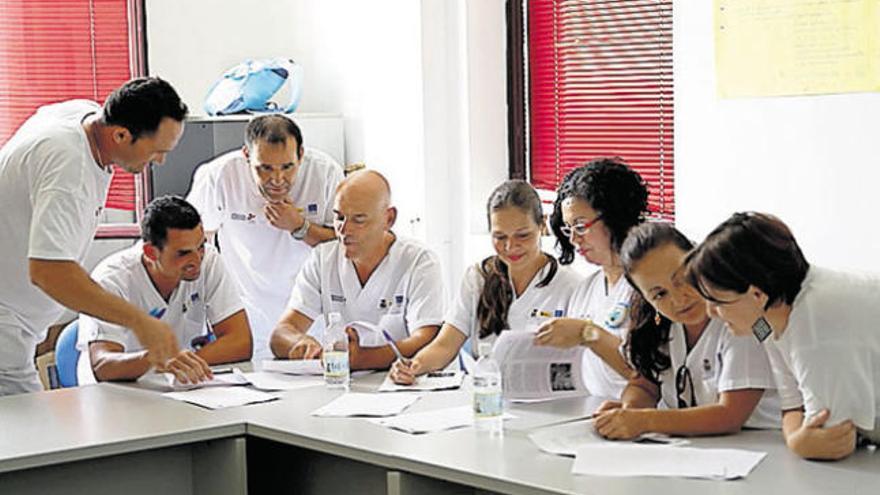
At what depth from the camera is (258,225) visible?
4.73 meters

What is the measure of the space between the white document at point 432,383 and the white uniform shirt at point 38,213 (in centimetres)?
96

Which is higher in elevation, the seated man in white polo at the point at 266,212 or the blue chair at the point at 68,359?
the seated man in white polo at the point at 266,212

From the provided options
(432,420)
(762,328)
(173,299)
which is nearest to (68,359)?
(173,299)

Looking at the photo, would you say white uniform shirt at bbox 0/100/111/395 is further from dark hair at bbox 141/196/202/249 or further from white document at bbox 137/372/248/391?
white document at bbox 137/372/248/391

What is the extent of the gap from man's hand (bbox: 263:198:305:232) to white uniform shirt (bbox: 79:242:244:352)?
308 mm

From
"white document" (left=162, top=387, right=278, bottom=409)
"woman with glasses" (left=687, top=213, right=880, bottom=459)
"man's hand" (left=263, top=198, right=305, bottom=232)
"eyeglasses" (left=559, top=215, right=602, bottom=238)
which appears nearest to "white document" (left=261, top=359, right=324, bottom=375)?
"white document" (left=162, top=387, right=278, bottom=409)

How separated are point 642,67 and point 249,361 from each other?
2028mm

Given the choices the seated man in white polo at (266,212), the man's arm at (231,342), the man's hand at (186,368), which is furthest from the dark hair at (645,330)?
the seated man in white polo at (266,212)

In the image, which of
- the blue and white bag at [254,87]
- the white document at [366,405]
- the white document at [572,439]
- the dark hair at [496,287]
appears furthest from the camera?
the blue and white bag at [254,87]

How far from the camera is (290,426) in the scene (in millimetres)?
3322

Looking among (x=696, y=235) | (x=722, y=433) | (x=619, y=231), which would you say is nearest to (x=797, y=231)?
(x=696, y=235)

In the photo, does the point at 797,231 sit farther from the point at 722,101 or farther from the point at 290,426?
the point at 290,426

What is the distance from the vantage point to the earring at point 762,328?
272 centimetres

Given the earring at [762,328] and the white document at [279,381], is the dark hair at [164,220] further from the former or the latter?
the earring at [762,328]
